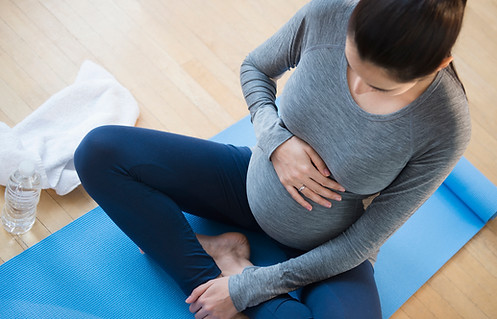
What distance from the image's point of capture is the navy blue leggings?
1335mm

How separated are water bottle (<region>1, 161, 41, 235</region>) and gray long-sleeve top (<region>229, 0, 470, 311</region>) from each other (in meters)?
0.70

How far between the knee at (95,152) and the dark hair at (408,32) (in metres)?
0.70

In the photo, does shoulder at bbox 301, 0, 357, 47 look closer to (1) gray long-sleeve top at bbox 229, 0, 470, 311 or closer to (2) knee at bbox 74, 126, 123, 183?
(1) gray long-sleeve top at bbox 229, 0, 470, 311

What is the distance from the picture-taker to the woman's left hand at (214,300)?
1342 millimetres

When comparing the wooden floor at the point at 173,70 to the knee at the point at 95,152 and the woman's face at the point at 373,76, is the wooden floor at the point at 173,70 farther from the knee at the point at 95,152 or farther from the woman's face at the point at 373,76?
the woman's face at the point at 373,76

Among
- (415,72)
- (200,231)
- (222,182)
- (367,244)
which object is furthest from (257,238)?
(415,72)

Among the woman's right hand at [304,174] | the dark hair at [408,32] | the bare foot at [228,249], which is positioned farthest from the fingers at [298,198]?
the dark hair at [408,32]

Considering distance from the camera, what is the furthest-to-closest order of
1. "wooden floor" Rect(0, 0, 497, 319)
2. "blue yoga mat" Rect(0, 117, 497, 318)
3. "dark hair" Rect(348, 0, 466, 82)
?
"wooden floor" Rect(0, 0, 497, 319) → "blue yoga mat" Rect(0, 117, 497, 318) → "dark hair" Rect(348, 0, 466, 82)

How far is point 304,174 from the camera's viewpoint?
1237 millimetres

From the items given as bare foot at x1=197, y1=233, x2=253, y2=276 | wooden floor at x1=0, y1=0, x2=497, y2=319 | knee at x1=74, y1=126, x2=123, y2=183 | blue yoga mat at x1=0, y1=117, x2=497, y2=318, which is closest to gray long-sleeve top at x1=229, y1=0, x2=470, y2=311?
bare foot at x1=197, y1=233, x2=253, y2=276

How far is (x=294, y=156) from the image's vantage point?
125 centimetres

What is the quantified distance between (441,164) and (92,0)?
1.69 m

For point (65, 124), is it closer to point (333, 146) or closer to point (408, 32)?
point (333, 146)

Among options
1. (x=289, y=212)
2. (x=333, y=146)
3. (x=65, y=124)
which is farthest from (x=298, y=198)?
(x=65, y=124)
